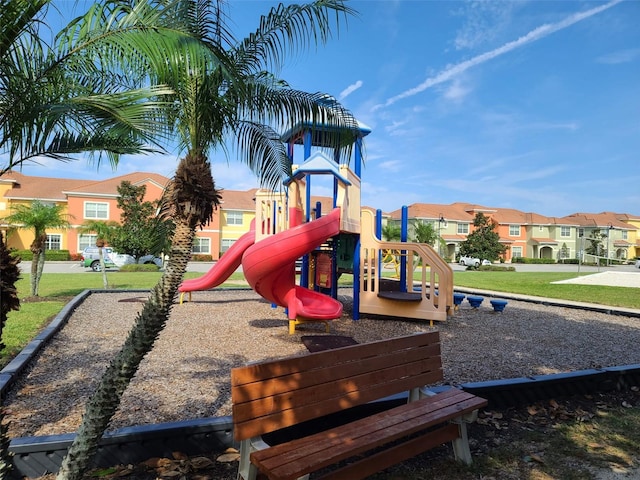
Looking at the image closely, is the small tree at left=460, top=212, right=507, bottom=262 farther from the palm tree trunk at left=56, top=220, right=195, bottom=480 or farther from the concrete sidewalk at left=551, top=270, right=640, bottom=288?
the palm tree trunk at left=56, top=220, right=195, bottom=480

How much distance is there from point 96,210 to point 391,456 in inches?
1594

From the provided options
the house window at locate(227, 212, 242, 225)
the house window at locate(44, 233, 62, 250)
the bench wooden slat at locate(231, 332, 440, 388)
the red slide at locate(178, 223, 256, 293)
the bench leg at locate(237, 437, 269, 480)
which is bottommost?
the bench leg at locate(237, 437, 269, 480)

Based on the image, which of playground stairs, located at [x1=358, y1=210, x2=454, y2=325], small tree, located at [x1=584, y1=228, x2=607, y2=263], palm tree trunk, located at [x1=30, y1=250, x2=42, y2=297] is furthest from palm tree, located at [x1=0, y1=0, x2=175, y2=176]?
small tree, located at [x1=584, y1=228, x2=607, y2=263]

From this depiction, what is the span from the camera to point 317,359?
2746mm

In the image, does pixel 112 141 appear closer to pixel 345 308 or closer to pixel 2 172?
pixel 2 172

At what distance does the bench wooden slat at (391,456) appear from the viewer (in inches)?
97.8

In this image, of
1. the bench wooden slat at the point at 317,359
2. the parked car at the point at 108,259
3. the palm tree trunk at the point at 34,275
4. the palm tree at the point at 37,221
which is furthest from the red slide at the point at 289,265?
the parked car at the point at 108,259

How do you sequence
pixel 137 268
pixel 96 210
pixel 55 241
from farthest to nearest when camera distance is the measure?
pixel 55 241, pixel 96 210, pixel 137 268

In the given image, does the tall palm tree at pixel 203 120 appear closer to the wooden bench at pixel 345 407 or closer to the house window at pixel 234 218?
the wooden bench at pixel 345 407

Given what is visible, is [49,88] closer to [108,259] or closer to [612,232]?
[108,259]

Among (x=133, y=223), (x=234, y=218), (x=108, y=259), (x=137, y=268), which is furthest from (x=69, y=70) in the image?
(x=234, y=218)

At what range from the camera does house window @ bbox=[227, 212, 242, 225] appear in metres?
43.3

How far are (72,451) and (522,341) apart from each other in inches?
274

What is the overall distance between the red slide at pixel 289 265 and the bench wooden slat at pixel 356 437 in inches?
154
